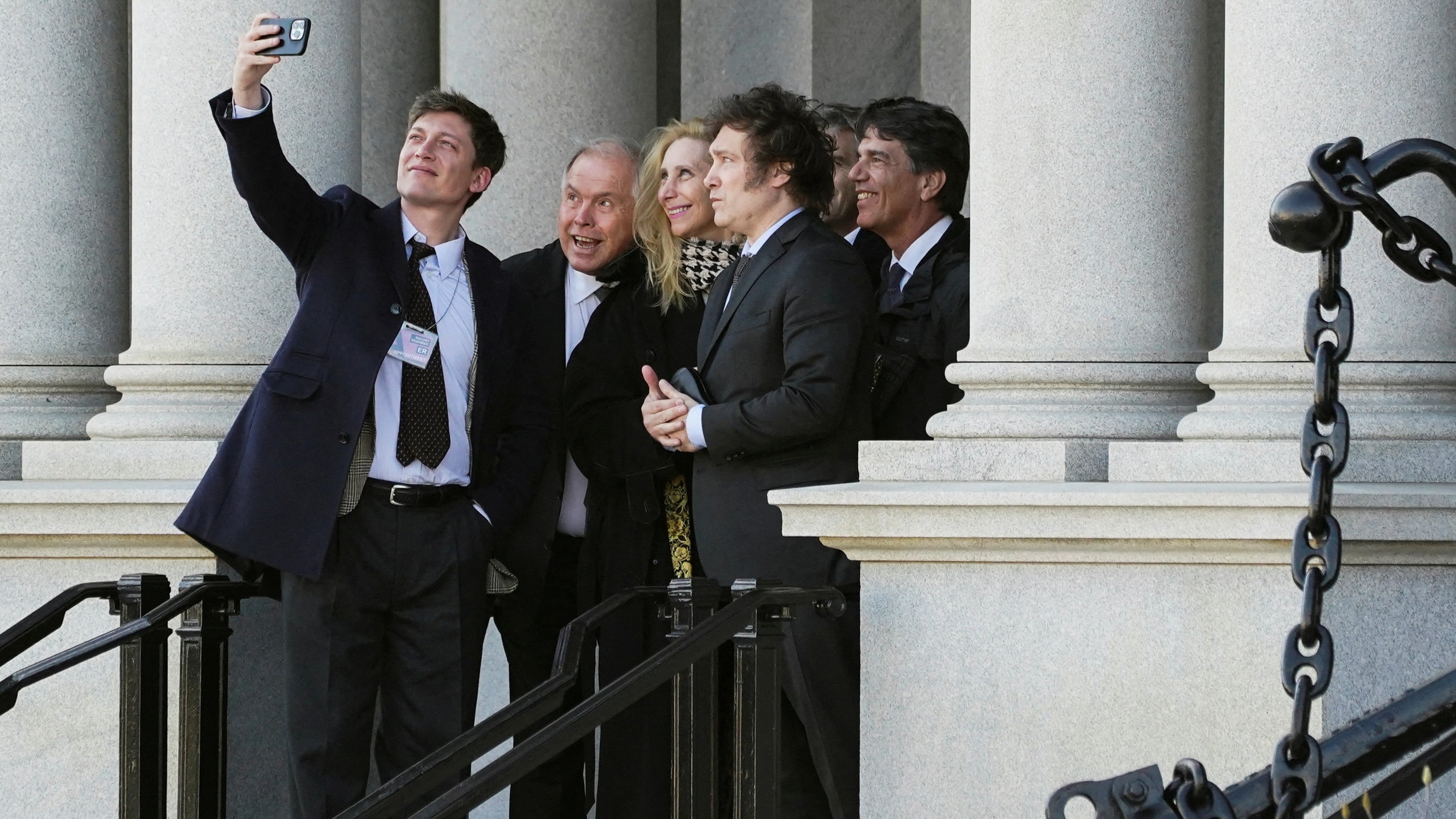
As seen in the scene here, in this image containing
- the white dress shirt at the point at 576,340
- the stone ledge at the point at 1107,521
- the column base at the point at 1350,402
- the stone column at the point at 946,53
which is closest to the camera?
the stone ledge at the point at 1107,521

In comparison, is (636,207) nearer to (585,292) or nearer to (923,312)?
(585,292)

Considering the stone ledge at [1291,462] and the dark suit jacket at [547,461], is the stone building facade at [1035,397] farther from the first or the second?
the dark suit jacket at [547,461]

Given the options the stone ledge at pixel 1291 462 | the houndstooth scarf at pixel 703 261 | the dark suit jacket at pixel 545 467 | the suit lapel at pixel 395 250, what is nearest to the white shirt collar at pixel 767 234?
the houndstooth scarf at pixel 703 261

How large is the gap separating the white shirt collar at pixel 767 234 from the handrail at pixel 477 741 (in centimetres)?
144

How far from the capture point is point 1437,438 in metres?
5.09

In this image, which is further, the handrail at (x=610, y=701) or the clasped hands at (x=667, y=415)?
the clasped hands at (x=667, y=415)

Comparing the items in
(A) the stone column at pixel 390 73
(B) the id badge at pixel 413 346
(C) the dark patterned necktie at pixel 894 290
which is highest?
(A) the stone column at pixel 390 73

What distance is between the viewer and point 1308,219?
257 cm

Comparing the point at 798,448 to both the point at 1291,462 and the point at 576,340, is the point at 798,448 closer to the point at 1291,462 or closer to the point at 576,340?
the point at 576,340

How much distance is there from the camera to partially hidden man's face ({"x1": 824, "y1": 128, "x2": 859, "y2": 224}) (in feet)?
23.0

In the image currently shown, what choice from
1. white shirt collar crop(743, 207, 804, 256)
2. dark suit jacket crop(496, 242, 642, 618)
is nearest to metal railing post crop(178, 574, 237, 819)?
dark suit jacket crop(496, 242, 642, 618)

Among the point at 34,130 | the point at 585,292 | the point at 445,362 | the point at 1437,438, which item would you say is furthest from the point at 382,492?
the point at 1437,438

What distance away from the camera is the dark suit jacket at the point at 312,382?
5535 millimetres

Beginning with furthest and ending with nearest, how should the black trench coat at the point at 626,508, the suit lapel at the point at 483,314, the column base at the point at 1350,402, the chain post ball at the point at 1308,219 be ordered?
the black trench coat at the point at 626,508 < the suit lapel at the point at 483,314 < the column base at the point at 1350,402 < the chain post ball at the point at 1308,219
